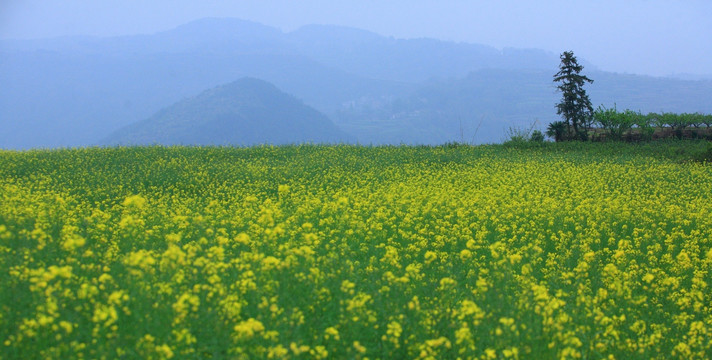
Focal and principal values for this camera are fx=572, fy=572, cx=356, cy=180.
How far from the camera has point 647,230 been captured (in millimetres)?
11312

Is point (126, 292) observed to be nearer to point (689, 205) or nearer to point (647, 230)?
point (647, 230)

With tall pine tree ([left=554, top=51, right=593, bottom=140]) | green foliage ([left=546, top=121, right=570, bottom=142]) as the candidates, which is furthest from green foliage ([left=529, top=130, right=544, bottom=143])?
tall pine tree ([left=554, top=51, right=593, bottom=140])

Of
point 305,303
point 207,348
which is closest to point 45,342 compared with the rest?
point 207,348

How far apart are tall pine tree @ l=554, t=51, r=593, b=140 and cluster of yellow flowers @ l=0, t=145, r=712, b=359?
12.1m

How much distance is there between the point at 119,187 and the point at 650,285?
13012 mm

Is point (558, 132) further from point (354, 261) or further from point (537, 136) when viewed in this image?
point (354, 261)

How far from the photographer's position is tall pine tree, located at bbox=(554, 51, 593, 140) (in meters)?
32.4

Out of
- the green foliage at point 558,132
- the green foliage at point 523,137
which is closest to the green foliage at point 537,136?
the green foliage at point 523,137

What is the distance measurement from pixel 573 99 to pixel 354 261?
91.3 feet

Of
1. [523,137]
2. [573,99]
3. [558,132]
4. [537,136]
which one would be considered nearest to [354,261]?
[523,137]

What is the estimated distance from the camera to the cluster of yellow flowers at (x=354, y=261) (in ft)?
16.8

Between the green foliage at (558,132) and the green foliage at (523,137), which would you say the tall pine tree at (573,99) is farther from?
the green foliage at (523,137)

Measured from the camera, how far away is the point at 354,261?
8.05 m

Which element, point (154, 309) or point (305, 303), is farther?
point (305, 303)
